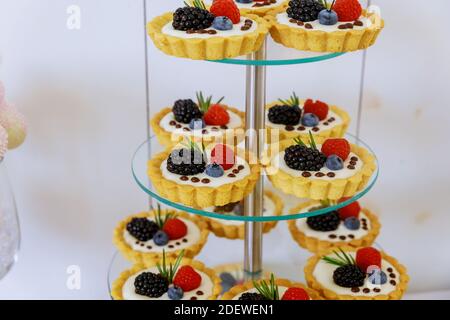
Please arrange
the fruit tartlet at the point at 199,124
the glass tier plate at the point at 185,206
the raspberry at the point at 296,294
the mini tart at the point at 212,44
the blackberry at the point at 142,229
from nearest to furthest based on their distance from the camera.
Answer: the mini tart at the point at 212,44 < the glass tier plate at the point at 185,206 < the raspberry at the point at 296,294 < the fruit tartlet at the point at 199,124 < the blackberry at the point at 142,229

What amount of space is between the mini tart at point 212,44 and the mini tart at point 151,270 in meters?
0.56

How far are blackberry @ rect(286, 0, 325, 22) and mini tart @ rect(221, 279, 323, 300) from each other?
612 millimetres

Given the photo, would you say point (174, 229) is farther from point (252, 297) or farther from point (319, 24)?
point (319, 24)

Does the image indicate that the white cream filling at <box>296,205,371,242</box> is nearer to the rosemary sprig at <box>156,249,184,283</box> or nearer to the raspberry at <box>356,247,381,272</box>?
the raspberry at <box>356,247,381,272</box>

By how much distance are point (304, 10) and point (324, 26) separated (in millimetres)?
53

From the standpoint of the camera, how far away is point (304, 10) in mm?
1522

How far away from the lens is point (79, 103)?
1.96m

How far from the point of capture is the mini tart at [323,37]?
147 cm

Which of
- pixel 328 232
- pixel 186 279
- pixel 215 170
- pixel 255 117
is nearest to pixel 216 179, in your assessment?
pixel 215 170

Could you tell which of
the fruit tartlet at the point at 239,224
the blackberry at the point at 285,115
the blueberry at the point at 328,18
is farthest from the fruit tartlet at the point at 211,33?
the fruit tartlet at the point at 239,224

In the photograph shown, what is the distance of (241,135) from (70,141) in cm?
51

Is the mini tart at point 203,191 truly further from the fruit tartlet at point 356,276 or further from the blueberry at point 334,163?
the fruit tartlet at point 356,276
